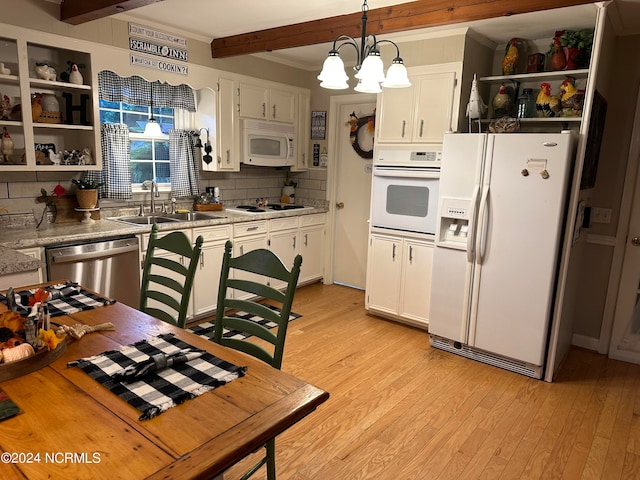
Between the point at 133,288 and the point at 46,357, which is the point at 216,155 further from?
the point at 46,357

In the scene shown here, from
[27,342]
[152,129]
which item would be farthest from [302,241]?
[27,342]

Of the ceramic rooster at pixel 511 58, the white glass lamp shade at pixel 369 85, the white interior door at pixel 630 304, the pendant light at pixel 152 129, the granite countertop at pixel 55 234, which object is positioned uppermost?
the ceramic rooster at pixel 511 58

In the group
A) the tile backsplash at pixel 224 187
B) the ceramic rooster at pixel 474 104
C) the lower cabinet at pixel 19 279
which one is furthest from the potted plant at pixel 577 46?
the lower cabinet at pixel 19 279

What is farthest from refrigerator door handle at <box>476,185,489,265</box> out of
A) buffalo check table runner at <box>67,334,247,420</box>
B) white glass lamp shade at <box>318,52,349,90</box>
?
buffalo check table runner at <box>67,334,247,420</box>

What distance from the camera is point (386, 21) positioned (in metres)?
2.97

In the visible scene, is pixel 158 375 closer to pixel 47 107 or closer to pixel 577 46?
pixel 47 107

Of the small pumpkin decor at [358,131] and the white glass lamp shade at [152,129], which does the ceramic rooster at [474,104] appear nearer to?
the small pumpkin decor at [358,131]

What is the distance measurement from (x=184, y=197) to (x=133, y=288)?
1.23 m

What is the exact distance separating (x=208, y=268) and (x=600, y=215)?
125 inches

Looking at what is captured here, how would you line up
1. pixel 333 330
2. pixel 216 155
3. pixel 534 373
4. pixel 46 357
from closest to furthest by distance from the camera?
pixel 46 357 < pixel 534 373 < pixel 333 330 < pixel 216 155

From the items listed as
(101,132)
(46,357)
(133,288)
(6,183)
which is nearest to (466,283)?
(133,288)

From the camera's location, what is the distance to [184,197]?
4.23 meters

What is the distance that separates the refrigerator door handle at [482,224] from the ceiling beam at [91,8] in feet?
7.81

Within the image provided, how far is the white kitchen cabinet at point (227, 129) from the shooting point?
13.5 feet
